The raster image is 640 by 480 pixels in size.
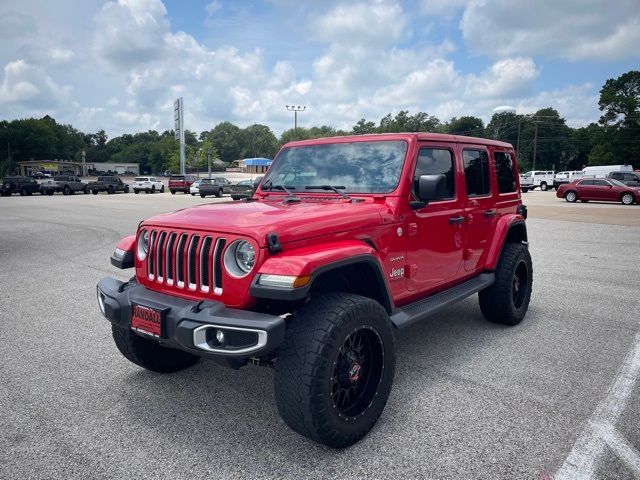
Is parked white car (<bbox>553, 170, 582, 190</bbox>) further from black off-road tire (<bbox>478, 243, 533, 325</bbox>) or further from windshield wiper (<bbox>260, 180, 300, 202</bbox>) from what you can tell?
windshield wiper (<bbox>260, 180, 300, 202</bbox>)

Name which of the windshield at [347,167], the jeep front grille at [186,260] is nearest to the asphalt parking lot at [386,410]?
the jeep front grille at [186,260]

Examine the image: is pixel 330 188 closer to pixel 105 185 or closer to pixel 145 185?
pixel 105 185

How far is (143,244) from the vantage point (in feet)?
11.2

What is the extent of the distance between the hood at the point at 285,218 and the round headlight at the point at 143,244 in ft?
0.29

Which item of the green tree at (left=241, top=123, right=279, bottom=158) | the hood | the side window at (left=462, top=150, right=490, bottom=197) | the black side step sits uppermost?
the green tree at (left=241, top=123, right=279, bottom=158)

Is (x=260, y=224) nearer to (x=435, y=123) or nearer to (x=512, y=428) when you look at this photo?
(x=512, y=428)

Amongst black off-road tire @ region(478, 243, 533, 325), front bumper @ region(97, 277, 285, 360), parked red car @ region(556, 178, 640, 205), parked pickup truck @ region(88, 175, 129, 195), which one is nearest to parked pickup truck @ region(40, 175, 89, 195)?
parked pickup truck @ region(88, 175, 129, 195)

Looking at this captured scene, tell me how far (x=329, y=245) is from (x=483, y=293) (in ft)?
8.69

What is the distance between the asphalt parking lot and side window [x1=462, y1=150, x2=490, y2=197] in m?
1.48

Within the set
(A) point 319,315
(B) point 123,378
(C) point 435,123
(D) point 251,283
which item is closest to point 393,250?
(A) point 319,315

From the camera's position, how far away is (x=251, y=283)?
2609mm

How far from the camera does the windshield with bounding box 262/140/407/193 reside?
3711 mm

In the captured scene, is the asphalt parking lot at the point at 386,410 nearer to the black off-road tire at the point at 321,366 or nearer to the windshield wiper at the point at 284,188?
the black off-road tire at the point at 321,366

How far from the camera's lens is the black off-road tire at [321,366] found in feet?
8.38
